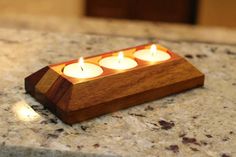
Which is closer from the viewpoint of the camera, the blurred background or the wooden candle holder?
the wooden candle holder

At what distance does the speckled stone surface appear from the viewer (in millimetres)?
653

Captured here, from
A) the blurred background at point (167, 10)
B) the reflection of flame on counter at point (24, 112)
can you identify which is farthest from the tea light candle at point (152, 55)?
the blurred background at point (167, 10)

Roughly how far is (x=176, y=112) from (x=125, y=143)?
13 cm

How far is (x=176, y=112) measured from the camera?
2.50 ft

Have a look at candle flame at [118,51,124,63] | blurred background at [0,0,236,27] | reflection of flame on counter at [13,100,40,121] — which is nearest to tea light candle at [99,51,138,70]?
candle flame at [118,51,124,63]

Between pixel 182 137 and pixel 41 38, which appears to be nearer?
pixel 182 137

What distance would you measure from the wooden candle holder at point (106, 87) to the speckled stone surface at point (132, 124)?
0.05 ft

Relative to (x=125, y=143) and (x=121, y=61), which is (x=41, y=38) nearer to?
(x=121, y=61)

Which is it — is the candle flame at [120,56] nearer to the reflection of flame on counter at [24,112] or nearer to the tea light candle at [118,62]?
the tea light candle at [118,62]

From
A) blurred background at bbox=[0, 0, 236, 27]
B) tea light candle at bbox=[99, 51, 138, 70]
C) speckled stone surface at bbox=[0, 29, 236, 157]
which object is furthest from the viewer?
blurred background at bbox=[0, 0, 236, 27]

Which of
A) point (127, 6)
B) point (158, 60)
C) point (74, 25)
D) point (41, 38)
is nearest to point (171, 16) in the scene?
point (127, 6)

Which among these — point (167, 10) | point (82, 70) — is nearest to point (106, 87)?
point (82, 70)

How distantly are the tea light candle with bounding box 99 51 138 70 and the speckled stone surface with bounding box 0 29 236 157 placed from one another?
70 mm

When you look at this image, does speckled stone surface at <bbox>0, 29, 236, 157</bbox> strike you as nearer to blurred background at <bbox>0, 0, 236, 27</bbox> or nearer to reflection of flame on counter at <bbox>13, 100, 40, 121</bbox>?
reflection of flame on counter at <bbox>13, 100, 40, 121</bbox>
